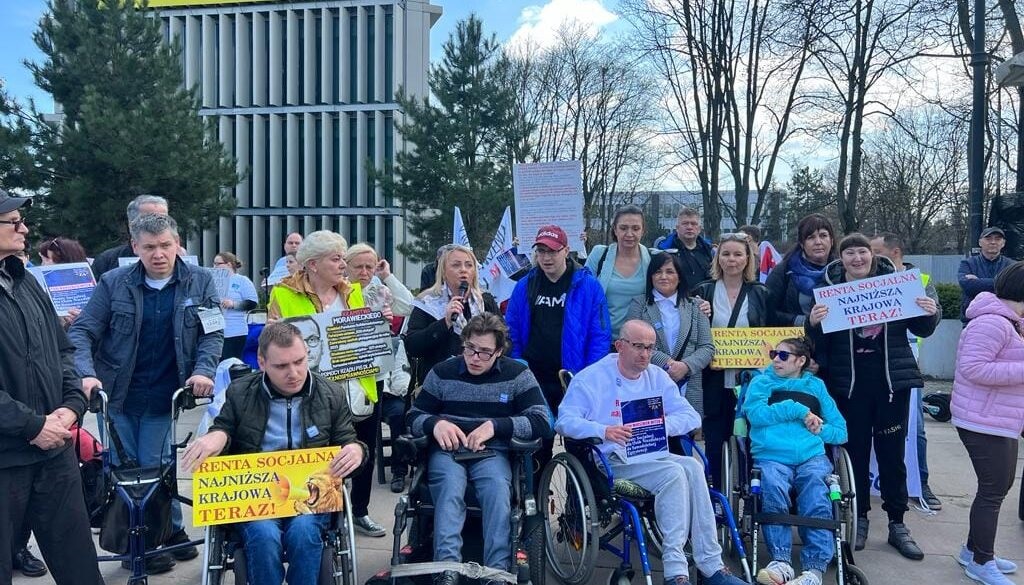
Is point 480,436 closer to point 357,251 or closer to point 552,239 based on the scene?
point 552,239

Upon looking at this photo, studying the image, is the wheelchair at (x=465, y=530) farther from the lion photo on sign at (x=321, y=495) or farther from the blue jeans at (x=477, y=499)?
the lion photo on sign at (x=321, y=495)

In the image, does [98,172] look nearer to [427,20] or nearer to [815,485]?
[427,20]

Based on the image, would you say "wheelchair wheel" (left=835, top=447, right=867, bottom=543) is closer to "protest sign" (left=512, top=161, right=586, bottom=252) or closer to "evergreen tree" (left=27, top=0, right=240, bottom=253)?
"protest sign" (left=512, top=161, right=586, bottom=252)

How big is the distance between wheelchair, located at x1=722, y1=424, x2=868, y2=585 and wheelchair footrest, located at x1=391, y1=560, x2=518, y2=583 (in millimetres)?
1340

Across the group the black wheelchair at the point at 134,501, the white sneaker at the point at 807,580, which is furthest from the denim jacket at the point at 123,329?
the white sneaker at the point at 807,580

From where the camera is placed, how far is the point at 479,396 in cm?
397

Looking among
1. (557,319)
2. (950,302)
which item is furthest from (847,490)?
(950,302)

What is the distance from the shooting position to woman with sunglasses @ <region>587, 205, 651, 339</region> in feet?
16.0

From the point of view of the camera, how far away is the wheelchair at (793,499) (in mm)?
3691

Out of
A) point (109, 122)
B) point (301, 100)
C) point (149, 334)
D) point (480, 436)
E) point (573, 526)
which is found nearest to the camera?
point (480, 436)

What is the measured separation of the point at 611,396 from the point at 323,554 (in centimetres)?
172

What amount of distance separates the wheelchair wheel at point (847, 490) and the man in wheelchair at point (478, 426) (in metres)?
1.67

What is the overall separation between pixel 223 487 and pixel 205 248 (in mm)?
35311

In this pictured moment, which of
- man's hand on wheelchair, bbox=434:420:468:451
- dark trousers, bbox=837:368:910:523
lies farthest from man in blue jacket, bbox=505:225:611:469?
dark trousers, bbox=837:368:910:523
